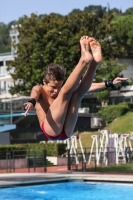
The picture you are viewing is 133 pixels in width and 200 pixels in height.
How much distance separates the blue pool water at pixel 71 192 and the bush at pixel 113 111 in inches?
923

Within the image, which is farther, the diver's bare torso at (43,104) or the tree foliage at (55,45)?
the tree foliage at (55,45)

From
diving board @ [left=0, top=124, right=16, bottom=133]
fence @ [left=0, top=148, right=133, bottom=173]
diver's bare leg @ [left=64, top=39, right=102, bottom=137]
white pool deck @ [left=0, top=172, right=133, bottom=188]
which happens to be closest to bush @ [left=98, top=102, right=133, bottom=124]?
diving board @ [left=0, top=124, right=16, bottom=133]

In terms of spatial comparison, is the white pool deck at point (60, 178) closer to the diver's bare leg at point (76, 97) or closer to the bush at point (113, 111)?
the diver's bare leg at point (76, 97)

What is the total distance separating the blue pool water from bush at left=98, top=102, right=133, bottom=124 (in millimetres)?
23448

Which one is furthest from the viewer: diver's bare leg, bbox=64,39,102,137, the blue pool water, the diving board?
the diving board

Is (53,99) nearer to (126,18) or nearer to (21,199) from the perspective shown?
(21,199)

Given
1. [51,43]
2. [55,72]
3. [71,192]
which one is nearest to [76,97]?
[55,72]

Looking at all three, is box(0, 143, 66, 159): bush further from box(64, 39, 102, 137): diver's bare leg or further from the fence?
box(64, 39, 102, 137): diver's bare leg

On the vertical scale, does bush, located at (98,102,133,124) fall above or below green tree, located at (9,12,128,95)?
below

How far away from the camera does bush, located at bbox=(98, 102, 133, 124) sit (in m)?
43.4

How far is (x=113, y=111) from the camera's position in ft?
143

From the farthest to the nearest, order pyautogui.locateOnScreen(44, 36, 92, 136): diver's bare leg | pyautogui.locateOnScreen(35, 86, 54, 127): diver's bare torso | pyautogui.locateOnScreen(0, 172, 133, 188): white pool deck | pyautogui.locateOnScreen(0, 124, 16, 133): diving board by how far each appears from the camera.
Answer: pyautogui.locateOnScreen(0, 124, 16, 133): diving board < pyautogui.locateOnScreen(0, 172, 133, 188): white pool deck < pyautogui.locateOnScreen(35, 86, 54, 127): diver's bare torso < pyautogui.locateOnScreen(44, 36, 92, 136): diver's bare leg

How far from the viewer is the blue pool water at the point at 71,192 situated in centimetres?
1795

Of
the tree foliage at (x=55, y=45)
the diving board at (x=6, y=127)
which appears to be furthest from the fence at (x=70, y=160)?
the tree foliage at (x=55, y=45)
